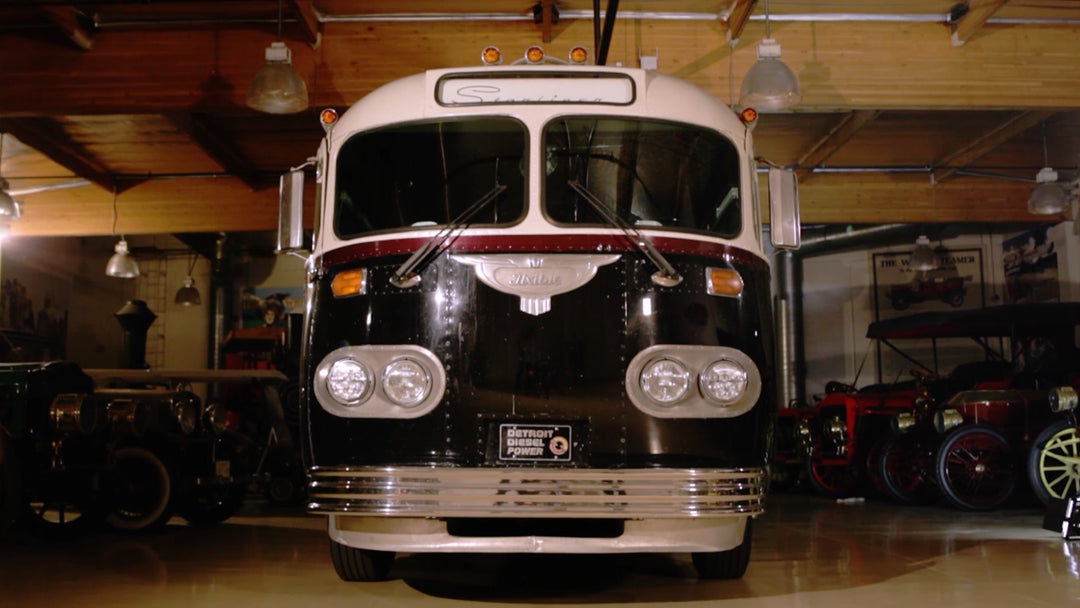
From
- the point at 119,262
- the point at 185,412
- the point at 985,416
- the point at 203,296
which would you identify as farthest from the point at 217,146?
the point at 203,296

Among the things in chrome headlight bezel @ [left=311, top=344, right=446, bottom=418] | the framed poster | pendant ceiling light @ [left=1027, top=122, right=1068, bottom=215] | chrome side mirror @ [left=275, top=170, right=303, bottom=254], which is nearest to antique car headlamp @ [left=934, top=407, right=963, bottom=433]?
pendant ceiling light @ [left=1027, top=122, right=1068, bottom=215]

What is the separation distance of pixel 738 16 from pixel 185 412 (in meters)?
6.13

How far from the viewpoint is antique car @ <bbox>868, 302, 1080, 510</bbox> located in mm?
10391

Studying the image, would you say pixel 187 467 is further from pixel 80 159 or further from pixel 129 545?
pixel 80 159

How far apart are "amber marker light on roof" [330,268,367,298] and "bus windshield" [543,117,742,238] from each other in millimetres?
954

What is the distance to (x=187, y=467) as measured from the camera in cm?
881

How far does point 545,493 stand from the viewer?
14.4 ft

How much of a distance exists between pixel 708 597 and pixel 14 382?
563 centimetres

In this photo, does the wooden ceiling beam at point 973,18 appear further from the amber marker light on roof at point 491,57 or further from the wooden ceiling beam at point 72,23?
the wooden ceiling beam at point 72,23

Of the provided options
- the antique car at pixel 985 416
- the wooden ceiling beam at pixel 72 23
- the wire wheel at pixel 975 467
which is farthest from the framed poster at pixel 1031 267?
the wooden ceiling beam at pixel 72 23

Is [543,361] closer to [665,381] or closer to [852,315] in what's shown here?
[665,381]

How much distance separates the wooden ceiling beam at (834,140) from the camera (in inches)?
459

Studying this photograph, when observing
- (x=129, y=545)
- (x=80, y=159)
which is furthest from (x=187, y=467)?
(x=80, y=159)

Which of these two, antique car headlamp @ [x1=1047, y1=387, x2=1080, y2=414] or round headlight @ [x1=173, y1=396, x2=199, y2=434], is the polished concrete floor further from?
antique car headlamp @ [x1=1047, y1=387, x2=1080, y2=414]
